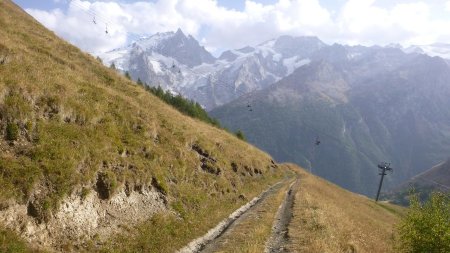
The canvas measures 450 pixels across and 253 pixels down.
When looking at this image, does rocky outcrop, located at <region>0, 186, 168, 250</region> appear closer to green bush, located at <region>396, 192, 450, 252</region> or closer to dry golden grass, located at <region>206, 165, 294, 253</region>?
dry golden grass, located at <region>206, 165, 294, 253</region>

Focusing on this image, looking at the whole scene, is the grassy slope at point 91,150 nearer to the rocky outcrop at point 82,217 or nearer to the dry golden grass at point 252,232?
the rocky outcrop at point 82,217

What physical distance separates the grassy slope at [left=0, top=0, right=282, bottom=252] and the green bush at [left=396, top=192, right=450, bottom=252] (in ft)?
47.4

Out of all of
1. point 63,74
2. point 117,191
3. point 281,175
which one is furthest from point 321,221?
point 281,175

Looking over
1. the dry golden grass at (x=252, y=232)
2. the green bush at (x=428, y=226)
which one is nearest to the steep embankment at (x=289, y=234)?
the dry golden grass at (x=252, y=232)

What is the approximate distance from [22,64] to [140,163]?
1159 cm

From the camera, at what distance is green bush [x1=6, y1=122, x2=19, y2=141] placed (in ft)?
80.6

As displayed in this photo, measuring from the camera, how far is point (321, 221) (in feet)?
122

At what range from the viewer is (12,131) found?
81.1ft

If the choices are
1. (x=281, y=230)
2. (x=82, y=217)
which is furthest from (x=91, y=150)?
(x=281, y=230)

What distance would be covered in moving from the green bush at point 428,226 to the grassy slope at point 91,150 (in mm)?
14444

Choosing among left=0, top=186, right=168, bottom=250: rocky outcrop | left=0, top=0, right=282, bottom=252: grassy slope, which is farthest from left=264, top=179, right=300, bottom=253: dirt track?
left=0, top=186, right=168, bottom=250: rocky outcrop

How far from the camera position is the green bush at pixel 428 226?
27.0m

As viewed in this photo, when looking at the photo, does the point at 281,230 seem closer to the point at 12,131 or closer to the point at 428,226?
the point at 428,226

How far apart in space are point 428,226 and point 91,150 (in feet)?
73.8
